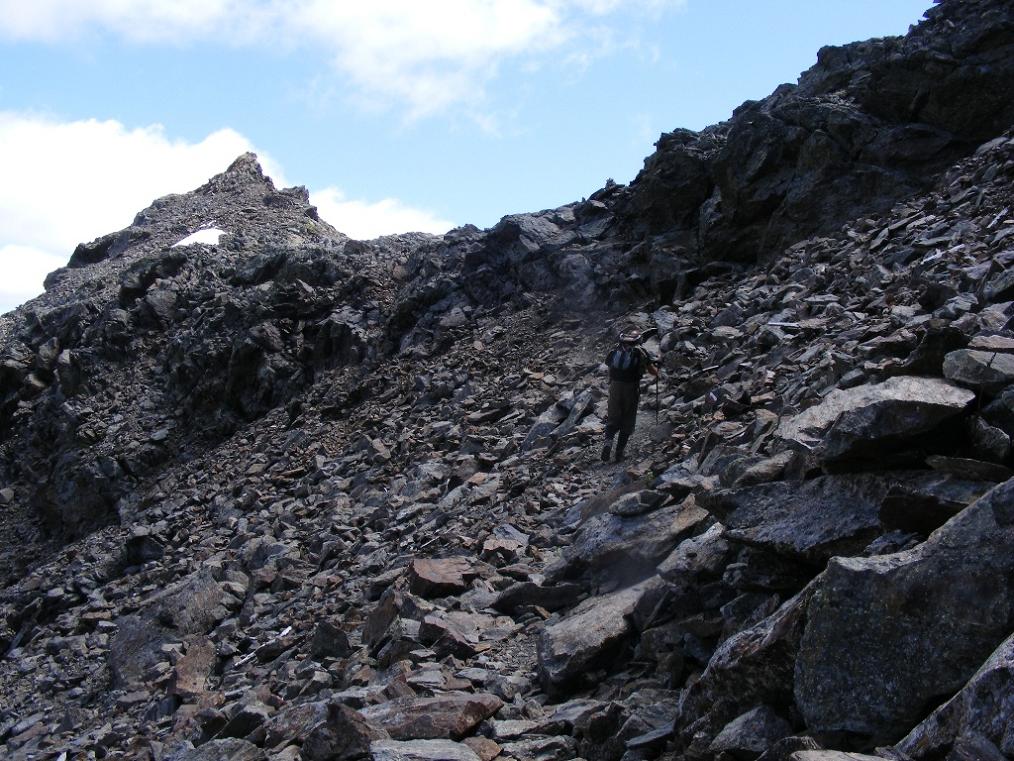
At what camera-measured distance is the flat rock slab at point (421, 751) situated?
548 cm

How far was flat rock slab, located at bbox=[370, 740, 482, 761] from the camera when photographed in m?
5.48

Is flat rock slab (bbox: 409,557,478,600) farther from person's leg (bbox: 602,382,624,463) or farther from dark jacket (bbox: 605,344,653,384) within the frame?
dark jacket (bbox: 605,344,653,384)

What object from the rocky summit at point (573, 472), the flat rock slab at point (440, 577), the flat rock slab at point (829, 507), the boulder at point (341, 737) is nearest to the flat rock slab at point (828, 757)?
the rocky summit at point (573, 472)

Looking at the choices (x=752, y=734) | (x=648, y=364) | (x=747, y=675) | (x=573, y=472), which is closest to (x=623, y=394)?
(x=648, y=364)

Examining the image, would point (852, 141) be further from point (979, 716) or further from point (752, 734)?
point (979, 716)

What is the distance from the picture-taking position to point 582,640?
6691 millimetres

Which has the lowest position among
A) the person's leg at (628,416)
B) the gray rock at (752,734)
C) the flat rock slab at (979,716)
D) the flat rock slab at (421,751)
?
the flat rock slab at (421,751)

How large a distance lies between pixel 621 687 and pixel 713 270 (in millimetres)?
13633

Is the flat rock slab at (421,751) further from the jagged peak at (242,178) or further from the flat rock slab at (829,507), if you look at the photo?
the jagged peak at (242,178)

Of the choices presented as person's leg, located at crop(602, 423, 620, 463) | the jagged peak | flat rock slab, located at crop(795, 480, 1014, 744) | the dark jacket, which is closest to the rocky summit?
flat rock slab, located at crop(795, 480, 1014, 744)

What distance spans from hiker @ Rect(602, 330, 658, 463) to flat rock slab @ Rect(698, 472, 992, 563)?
589 cm

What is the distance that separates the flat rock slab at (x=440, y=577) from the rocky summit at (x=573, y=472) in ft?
0.18

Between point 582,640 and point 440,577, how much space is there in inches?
117

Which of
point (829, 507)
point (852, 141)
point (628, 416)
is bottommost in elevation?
point (829, 507)
